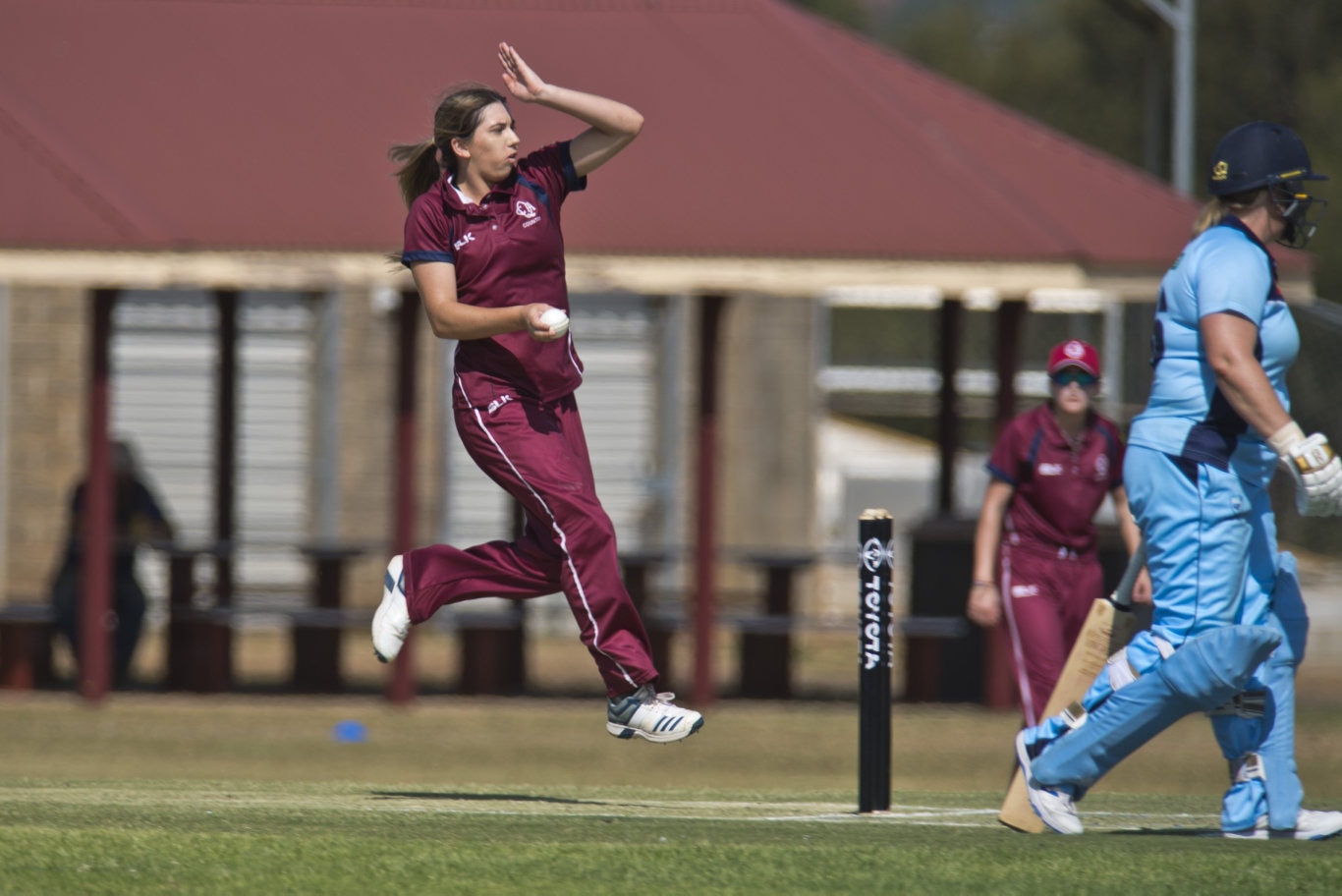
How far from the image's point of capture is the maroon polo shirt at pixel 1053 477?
8.53 metres

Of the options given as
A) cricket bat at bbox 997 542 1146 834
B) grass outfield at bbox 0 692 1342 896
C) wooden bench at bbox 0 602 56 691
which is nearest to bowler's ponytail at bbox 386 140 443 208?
grass outfield at bbox 0 692 1342 896

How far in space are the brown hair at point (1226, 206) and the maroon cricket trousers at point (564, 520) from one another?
194 cm

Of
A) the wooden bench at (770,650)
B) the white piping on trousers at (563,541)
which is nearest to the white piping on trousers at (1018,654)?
the white piping on trousers at (563,541)

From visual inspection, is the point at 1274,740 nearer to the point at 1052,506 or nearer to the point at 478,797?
the point at 1052,506

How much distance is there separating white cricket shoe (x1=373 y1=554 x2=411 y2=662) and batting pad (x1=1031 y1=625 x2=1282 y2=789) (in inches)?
77.0

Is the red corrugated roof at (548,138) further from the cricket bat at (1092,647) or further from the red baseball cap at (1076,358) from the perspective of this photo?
the cricket bat at (1092,647)

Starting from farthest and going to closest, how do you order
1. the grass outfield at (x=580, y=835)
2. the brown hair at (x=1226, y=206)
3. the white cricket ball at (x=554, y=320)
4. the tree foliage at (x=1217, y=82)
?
the tree foliage at (x=1217, y=82) → the brown hair at (x=1226, y=206) → the white cricket ball at (x=554, y=320) → the grass outfield at (x=580, y=835)

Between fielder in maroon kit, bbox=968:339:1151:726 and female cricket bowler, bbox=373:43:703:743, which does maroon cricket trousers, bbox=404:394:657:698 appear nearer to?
female cricket bowler, bbox=373:43:703:743

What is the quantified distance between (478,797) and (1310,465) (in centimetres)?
317

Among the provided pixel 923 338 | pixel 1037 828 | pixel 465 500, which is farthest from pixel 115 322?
pixel 1037 828

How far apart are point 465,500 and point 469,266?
44.0ft

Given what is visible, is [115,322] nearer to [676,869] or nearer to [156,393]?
[156,393]

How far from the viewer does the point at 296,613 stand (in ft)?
46.2

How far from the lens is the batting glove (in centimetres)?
566
